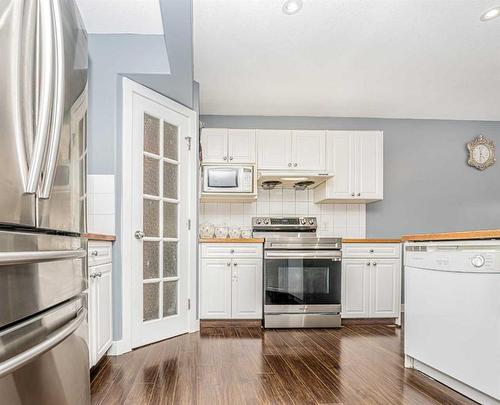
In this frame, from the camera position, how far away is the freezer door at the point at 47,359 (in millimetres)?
727

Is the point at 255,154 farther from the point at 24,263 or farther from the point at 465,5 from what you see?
the point at 24,263

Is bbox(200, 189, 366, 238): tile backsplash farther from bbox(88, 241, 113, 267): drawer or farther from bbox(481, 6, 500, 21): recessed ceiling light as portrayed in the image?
bbox(481, 6, 500, 21): recessed ceiling light

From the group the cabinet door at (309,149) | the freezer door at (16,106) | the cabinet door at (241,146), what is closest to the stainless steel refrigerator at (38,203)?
the freezer door at (16,106)

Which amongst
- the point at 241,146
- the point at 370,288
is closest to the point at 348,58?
the point at 241,146

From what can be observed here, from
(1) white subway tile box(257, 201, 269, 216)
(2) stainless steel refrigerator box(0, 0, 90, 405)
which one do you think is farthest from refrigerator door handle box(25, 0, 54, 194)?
(1) white subway tile box(257, 201, 269, 216)

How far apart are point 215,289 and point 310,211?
160cm

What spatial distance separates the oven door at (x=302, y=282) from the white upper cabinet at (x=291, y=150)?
3.45 ft

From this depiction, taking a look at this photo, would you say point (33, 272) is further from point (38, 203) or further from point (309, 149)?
point (309, 149)

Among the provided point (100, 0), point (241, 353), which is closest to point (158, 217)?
point (241, 353)

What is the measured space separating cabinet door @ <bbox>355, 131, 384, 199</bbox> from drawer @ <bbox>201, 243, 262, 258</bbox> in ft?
4.55

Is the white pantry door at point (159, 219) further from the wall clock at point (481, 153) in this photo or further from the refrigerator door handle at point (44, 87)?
the wall clock at point (481, 153)

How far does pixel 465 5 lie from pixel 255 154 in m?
2.33

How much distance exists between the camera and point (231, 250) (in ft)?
12.2

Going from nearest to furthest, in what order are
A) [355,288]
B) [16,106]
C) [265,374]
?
[16,106], [265,374], [355,288]
